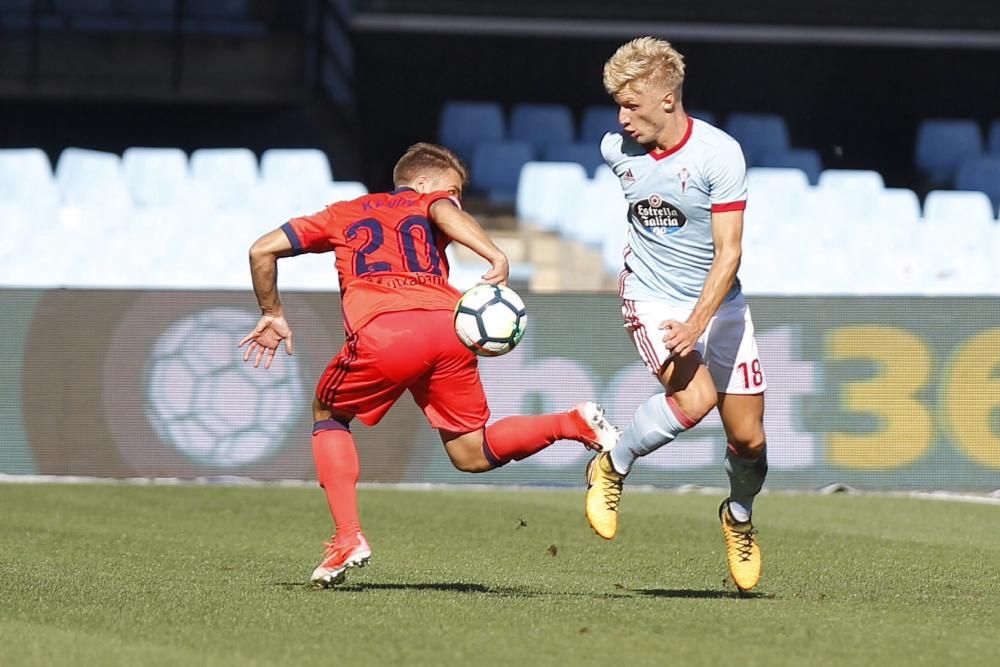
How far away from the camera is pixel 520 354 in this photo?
40.8ft

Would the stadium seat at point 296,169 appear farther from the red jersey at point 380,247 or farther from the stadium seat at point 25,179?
the red jersey at point 380,247

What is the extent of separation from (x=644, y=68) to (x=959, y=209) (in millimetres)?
11517

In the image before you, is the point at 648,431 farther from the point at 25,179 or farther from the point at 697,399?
the point at 25,179

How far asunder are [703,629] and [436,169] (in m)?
2.19

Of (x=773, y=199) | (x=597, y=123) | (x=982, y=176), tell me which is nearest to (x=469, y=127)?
(x=597, y=123)

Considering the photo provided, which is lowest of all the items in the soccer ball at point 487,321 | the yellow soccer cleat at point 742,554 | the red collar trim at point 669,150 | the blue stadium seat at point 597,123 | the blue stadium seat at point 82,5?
the blue stadium seat at point 597,123

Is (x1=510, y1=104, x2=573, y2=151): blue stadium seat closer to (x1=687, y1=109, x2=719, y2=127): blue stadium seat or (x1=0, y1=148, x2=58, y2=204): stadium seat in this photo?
(x1=687, y1=109, x2=719, y2=127): blue stadium seat

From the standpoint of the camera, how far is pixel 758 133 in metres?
20.3

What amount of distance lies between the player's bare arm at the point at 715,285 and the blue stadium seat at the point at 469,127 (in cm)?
1328

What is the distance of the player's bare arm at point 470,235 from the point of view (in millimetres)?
6145

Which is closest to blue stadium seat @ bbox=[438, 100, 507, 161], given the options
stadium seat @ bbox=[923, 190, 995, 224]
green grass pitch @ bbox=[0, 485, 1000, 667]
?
stadium seat @ bbox=[923, 190, 995, 224]

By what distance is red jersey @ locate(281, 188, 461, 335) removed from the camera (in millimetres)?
6477

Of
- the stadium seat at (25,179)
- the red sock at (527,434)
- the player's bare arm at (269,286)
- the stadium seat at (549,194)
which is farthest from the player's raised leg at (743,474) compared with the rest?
the stadium seat at (25,179)

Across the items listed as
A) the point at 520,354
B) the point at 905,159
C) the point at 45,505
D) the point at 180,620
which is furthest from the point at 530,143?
the point at 180,620
